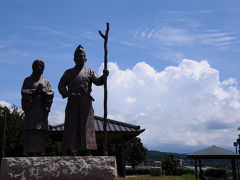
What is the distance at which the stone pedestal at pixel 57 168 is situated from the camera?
16.9ft

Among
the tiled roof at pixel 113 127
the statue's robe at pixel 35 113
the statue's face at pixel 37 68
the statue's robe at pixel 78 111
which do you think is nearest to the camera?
the statue's robe at pixel 78 111

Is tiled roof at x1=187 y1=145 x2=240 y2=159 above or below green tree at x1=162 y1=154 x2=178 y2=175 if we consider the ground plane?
above

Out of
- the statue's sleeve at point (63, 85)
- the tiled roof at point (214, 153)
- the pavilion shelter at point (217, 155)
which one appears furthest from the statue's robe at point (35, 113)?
the tiled roof at point (214, 153)

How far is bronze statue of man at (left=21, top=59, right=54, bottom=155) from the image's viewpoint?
6266 millimetres

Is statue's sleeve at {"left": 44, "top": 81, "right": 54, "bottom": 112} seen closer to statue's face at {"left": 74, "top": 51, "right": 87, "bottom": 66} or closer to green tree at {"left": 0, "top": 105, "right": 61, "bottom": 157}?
statue's face at {"left": 74, "top": 51, "right": 87, "bottom": 66}

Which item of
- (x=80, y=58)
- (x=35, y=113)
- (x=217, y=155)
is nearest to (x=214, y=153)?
(x=217, y=155)

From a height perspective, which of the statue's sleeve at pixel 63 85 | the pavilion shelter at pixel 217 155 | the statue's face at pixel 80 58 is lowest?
the pavilion shelter at pixel 217 155

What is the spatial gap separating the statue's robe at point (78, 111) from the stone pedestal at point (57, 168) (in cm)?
63

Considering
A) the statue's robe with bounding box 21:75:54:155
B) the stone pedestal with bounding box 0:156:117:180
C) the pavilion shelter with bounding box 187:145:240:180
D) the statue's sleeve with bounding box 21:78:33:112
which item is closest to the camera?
the stone pedestal with bounding box 0:156:117:180

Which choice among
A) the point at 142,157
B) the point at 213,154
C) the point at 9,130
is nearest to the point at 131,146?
the point at 142,157

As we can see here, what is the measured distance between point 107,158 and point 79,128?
1066 millimetres

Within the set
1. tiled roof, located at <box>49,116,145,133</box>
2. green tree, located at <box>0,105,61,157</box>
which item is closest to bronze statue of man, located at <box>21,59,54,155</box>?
tiled roof, located at <box>49,116,145,133</box>

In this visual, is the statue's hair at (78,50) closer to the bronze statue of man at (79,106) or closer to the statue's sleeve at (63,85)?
the bronze statue of man at (79,106)

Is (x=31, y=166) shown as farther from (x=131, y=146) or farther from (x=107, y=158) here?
(x=131, y=146)
